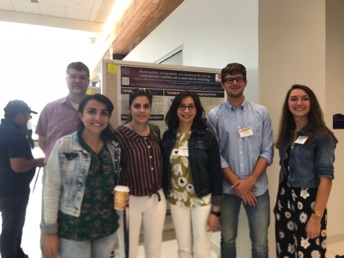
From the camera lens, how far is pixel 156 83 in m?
2.41

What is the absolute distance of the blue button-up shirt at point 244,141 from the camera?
77.2 inches

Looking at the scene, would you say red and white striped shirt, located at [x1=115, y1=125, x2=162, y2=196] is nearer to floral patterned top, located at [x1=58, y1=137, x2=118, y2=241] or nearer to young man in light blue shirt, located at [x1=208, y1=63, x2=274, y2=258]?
floral patterned top, located at [x1=58, y1=137, x2=118, y2=241]

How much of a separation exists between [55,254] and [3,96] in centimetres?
1118

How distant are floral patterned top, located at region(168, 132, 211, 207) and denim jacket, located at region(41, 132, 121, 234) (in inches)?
23.6

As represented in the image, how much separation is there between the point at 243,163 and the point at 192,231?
1.94ft

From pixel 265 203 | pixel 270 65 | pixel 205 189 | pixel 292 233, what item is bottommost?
pixel 292 233

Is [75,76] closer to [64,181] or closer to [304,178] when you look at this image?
[64,181]

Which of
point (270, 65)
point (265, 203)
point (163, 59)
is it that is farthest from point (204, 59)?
point (265, 203)

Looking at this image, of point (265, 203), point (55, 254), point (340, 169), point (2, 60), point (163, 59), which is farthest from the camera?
point (2, 60)

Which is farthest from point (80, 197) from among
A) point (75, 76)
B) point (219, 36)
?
point (219, 36)

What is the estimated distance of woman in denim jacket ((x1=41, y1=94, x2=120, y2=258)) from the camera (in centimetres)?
144

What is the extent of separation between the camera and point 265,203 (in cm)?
196

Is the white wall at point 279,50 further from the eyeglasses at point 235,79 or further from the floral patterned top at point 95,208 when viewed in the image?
the floral patterned top at point 95,208

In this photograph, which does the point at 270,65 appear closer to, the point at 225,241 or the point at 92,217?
the point at 225,241
